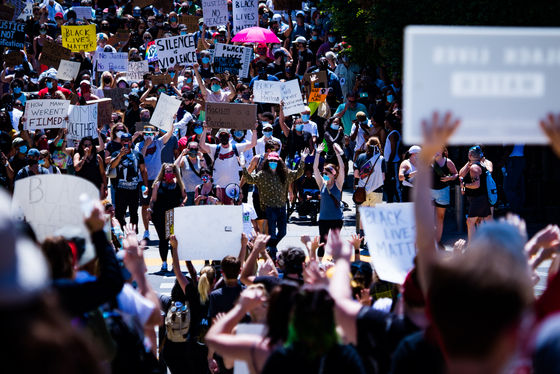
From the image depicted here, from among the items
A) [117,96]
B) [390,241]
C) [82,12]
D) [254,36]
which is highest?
[82,12]

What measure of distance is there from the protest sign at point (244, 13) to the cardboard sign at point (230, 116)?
29.9ft

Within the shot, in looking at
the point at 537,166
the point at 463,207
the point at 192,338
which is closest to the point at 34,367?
the point at 192,338

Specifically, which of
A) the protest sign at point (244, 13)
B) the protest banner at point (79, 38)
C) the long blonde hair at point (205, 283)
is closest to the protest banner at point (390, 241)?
the long blonde hair at point (205, 283)

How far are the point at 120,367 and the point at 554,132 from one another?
2.07 metres

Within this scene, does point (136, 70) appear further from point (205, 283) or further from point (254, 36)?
point (205, 283)

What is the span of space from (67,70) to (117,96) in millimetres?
1640

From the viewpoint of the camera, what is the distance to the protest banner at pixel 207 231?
7113mm

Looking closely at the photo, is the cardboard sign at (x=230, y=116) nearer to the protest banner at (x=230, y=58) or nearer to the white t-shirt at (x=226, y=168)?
the white t-shirt at (x=226, y=168)

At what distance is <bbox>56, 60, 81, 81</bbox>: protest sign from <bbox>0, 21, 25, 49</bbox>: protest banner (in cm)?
196

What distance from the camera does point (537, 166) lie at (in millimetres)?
14578

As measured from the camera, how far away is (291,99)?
15.3 meters

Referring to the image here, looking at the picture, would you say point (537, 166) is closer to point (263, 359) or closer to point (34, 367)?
point (263, 359)

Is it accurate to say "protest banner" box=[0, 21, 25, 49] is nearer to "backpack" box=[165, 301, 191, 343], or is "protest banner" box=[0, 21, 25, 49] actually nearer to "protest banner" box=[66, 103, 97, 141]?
"protest banner" box=[66, 103, 97, 141]

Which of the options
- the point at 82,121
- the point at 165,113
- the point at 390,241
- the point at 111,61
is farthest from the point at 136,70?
the point at 390,241
